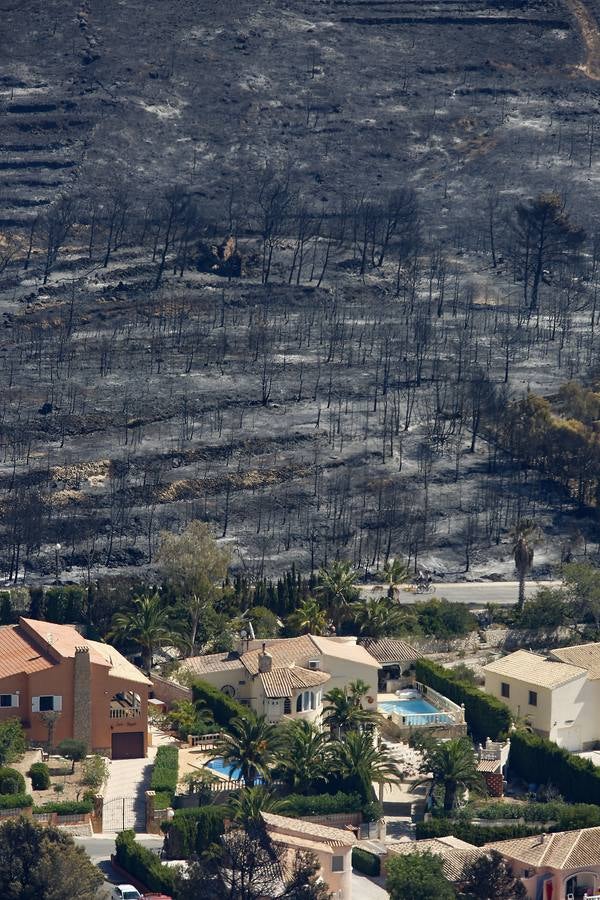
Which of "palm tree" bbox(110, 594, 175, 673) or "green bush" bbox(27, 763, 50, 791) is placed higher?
"green bush" bbox(27, 763, 50, 791)

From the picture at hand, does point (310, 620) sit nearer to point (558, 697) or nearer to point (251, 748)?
point (558, 697)

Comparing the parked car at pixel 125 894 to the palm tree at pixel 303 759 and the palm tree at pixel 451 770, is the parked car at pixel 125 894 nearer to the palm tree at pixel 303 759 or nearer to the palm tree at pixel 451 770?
the palm tree at pixel 303 759

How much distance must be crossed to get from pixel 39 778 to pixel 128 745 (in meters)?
7.98

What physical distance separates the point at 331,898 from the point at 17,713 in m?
23.5

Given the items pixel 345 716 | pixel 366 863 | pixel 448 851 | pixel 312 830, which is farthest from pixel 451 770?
pixel 312 830

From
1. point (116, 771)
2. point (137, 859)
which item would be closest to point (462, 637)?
point (116, 771)

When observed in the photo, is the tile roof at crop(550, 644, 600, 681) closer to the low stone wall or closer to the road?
the low stone wall

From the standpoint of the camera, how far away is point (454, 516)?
167750mm

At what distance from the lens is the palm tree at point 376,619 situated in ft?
426

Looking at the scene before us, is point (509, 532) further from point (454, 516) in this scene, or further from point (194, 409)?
point (194, 409)

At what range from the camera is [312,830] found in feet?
317

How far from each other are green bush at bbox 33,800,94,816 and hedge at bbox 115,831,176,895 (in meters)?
4.60

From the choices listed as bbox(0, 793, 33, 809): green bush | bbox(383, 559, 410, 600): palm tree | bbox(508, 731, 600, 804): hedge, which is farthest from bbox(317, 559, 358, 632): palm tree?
bbox(0, 793, 33, 809): green bush

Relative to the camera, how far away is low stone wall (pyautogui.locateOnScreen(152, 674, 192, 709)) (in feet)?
385
